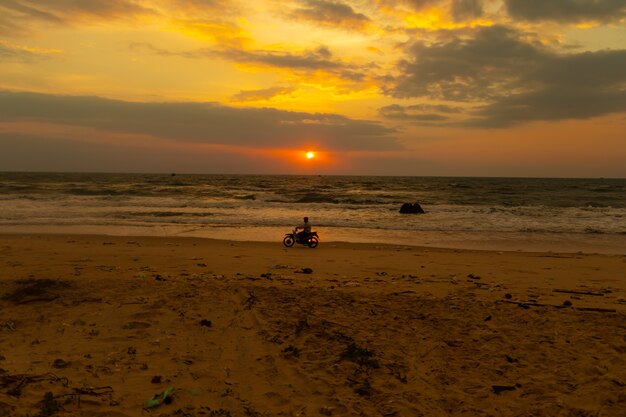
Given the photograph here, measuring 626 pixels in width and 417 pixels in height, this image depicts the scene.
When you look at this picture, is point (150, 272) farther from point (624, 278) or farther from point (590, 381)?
point (624, 278)

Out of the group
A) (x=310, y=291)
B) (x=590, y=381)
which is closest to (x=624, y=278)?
(x=590, y=381)

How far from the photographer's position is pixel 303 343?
18.7 feet

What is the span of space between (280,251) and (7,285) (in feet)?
27.1

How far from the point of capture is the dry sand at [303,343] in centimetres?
433

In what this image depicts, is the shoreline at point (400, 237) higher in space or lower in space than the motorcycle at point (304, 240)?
lower

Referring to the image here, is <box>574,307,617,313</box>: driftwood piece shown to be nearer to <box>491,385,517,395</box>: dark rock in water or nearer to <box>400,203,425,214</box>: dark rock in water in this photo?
<box>491,385,517,395</box>: dark rock in water

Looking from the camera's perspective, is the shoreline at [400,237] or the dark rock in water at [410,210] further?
the dark rock in water at [410,210]

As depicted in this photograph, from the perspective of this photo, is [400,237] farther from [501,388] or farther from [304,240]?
[501,388]

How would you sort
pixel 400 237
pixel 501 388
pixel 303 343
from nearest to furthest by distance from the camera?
pixel 501 388 → pixel 303 343 → pixel 400 237

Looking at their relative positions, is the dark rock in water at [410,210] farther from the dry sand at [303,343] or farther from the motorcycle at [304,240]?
the dry sand at [303,343]

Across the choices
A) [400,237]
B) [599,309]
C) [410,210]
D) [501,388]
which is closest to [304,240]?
[400,237]

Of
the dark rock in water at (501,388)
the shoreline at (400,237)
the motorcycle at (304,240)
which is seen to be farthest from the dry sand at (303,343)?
the shoreline at (400,237)

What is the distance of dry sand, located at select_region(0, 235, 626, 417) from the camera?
4.33 m

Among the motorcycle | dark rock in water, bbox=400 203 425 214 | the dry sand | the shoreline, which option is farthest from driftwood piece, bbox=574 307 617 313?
dark rock in water, bbox=400 203 425 214
